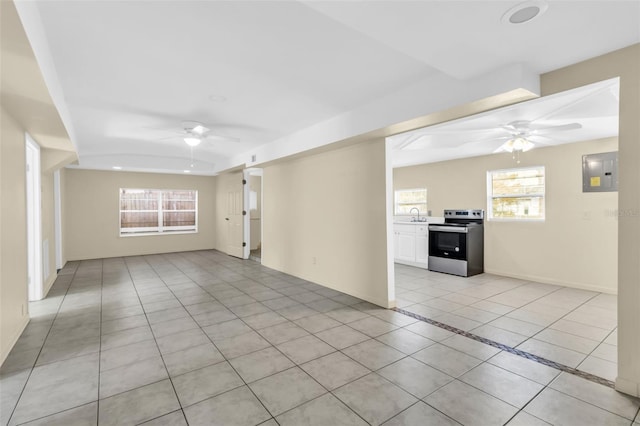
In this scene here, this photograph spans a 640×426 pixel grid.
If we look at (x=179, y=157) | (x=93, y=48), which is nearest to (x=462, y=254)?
(x=93, y=48)

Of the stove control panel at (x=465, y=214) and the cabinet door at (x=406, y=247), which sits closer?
the stove control panel at (x=465, y=214)

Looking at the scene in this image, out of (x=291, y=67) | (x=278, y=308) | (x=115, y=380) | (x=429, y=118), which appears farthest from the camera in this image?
(x=278, y=308)

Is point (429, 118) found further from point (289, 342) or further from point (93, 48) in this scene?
point (93, 48)

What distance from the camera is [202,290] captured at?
475 cm

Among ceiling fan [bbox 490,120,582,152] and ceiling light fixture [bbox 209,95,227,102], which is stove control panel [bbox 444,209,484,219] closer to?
ceiling fan [bbox 490,120,582,152]

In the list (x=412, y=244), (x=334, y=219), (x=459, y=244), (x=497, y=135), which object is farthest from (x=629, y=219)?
(x=412, y=244)

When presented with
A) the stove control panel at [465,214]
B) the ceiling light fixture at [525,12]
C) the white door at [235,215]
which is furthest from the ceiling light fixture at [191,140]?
the stove control panel at [465,214]

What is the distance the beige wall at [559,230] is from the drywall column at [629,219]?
310cm

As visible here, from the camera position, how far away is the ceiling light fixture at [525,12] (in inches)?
67.8

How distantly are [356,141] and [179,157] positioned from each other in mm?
5459

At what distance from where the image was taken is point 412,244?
21.3 ft

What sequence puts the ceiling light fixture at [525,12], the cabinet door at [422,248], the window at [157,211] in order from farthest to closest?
the window at [157,211] < the cabinet door at [422,248] < the ceiling light fixture at [525,12]

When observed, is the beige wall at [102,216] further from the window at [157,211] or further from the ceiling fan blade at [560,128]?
the ceiling fan blade at [560,128]

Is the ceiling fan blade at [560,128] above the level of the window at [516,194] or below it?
above
